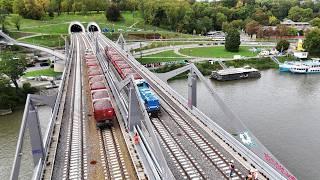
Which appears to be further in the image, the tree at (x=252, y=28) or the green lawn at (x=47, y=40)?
the tree at (x=252, y=28)

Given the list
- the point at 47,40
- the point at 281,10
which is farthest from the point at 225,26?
the point at 47,40

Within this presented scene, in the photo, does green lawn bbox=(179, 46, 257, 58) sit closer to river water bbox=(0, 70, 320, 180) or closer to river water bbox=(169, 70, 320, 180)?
river water bbox=(169, 70, 320, 180)

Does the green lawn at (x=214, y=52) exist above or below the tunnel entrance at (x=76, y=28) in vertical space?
below

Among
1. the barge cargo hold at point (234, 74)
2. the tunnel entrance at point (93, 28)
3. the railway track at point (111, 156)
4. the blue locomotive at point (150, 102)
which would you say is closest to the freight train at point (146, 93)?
the blue locomotive at point (150, 102)

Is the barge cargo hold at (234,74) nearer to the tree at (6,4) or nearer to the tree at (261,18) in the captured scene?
the tree at (261,18)

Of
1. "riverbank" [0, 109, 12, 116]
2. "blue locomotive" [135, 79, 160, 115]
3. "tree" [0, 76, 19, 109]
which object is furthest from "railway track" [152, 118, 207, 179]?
"tree" [0, 76, 19, 109]

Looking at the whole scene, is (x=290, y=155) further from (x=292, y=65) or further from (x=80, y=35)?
(x=80, y=35)


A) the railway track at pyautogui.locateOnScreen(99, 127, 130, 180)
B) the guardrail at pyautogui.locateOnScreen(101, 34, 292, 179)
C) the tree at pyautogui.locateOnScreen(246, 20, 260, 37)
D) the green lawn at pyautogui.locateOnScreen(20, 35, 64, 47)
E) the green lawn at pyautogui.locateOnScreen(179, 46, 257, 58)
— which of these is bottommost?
A: the railway track at pyautogui.locateOnScreen(99, 127, 130, 180)

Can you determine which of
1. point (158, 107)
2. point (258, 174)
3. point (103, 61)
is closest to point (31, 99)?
point (158, 107)
